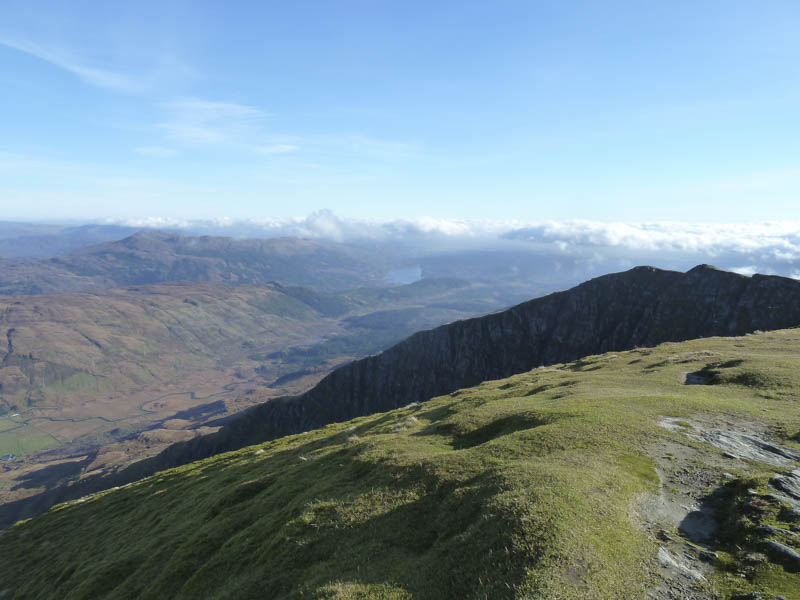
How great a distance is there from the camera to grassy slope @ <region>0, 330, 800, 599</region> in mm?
17406

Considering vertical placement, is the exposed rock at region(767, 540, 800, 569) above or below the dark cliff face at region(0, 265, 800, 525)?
above

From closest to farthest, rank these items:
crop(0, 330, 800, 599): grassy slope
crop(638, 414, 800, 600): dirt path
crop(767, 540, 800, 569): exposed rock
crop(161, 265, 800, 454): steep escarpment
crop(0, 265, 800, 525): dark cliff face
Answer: crop(767, 540, 800, 569): exposed rock
crop(638, 414, 800, 600): dirt path
crop(0, 330, 800, 599): grassy slope
crop(161, 265, 800, 454): steep escarpment
crop(0, 265, 800, 525): dark cliff face

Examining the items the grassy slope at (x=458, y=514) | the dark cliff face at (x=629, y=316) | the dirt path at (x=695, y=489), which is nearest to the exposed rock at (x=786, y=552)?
the dirt path at (x=695, y=489)

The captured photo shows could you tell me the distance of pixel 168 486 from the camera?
72.0m

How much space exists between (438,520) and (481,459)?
672 cm

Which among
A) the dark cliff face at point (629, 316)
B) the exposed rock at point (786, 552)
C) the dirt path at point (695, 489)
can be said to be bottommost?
the dark cliff face at point (629, 316)

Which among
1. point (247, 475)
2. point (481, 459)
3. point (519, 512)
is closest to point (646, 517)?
point (519, 512)

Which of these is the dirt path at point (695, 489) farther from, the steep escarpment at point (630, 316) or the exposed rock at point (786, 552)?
the steep escarpment at point (630, 316)

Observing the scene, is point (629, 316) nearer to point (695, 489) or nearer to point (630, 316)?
point (630, 316)

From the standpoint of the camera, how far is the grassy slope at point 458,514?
17406 millimetres

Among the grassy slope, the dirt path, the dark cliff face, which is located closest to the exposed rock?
the dirt path

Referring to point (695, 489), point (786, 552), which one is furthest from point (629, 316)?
point (786, 552)

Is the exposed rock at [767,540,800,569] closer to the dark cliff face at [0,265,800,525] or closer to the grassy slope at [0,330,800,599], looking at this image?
the grassy slope at [0,330,800,599]

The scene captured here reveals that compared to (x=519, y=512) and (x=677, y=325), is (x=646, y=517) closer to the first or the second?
(x=519, y=512)
